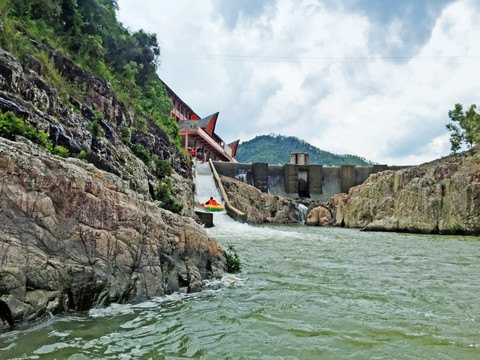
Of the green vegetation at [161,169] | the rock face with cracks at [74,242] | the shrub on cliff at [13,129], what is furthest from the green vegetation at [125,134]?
the rock face with cracks at [74,242]

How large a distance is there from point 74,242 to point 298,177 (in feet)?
113

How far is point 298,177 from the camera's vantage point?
3812 cm

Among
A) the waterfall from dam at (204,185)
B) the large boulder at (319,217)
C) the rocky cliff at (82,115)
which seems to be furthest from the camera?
the large boulder at (319,217)

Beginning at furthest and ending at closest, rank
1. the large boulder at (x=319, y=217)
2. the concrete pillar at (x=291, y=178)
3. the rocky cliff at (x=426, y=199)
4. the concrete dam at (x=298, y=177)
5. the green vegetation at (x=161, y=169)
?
the concrete pillar at (x=291, y=178) < the concrete dam at (x=298, y=177) < the large boulder at (x=319, y=217) < the rocky cliff at (x=426, y=199) < the green vegetation at (x=161, y=169)

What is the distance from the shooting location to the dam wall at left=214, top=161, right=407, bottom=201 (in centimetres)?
3688

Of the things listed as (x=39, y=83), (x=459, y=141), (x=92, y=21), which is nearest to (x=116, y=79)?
(x=92, y=21)

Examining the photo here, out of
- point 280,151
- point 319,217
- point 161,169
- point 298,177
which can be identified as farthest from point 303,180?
point 280,151

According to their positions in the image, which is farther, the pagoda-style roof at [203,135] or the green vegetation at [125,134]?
the pagoda-style roof at [203,135]

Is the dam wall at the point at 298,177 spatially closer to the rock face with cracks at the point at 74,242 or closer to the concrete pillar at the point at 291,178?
the concrete pillar at the point at 291,178

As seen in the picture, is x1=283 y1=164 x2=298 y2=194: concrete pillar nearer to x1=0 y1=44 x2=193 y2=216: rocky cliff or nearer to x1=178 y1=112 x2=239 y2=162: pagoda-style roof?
x1=178 y1=112 x2=239 y2=162: pagoda-style roof

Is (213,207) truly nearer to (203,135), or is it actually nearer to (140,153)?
(140,153)

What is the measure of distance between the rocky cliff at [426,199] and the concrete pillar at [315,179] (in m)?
9.65

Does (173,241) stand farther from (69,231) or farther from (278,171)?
(278,171)

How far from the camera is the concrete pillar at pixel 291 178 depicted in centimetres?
3706
